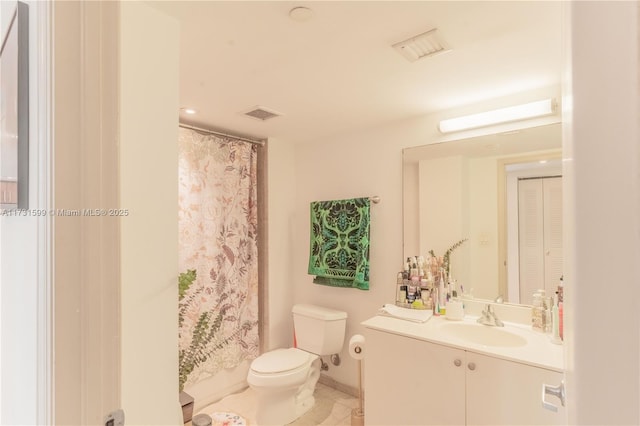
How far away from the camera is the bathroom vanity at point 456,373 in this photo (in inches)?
52.3

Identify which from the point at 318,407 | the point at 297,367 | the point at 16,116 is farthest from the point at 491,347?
the point at 16,116

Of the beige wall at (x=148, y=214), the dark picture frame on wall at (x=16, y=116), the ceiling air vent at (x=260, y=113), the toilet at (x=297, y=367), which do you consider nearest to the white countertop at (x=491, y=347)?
the toilet at (x=297, y=367)

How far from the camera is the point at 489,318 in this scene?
70.4 inches

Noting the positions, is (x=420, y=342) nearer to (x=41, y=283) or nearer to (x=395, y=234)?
(x=395, y=234)

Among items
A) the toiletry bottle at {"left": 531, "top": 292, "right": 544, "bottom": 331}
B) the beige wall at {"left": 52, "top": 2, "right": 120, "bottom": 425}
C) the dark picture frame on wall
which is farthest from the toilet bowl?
the dark picture frame on wall

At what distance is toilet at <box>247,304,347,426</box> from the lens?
2033mm

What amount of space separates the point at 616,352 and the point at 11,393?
1086mm

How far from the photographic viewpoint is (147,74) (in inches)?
37.1

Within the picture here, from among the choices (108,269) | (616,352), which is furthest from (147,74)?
(616,352)

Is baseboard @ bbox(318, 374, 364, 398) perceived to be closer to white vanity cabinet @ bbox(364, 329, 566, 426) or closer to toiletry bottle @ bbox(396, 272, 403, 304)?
white vanity cabinet @ bbox(364, 329, 566, 426)

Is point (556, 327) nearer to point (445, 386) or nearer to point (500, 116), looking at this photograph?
point (445, 386)

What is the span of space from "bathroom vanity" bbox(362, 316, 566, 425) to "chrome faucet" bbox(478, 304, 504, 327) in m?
0.03

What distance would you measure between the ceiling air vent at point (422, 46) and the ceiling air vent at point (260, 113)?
0.99 metres

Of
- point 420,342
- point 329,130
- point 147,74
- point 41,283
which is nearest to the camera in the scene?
point 41,283
